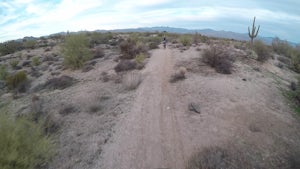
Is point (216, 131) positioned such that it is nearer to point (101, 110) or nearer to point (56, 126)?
point (101, 110)

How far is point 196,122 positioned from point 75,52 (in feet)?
54.5

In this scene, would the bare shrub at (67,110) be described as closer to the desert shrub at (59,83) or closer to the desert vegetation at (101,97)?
the desert vegetation at (101,97)

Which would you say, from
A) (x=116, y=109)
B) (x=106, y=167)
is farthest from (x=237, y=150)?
(x=116, y=109)

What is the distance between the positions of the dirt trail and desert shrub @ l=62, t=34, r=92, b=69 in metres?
10.7

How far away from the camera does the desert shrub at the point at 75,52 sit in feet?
78.2

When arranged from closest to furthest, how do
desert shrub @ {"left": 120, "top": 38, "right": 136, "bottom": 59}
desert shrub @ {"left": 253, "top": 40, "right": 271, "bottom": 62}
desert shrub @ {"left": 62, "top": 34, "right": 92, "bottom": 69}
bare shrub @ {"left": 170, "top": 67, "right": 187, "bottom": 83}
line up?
bare shrub @ {"left": 170, "top": 67, "right": 187, "bottom": 83} < desert shrub @ {"left": 62, "top": 34, "right": 92, "bottom": 69} < desert shrub @ {"left": 120, "top": 38, "right": 136, "bottom": 59} < desert shrub @ {"left": 253, "top": 40, "right": 271, "bottom": 62}

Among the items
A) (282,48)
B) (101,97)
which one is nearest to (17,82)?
(101,97)

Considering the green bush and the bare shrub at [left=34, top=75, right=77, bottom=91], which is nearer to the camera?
the green bush

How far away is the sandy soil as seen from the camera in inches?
371

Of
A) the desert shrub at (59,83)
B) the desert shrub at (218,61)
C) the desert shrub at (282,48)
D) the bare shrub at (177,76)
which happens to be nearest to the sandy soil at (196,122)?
the bare shrub at (177,76)

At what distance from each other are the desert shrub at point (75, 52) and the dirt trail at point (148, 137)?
1073 centimetres

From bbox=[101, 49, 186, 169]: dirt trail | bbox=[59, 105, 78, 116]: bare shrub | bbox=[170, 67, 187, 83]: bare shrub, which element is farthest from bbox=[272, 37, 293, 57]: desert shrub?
bbox=[59, 105, 78, 116]: bare shrub

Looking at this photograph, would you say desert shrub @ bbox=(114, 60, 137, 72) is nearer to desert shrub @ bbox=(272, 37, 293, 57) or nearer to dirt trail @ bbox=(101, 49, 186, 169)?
dirt trail @ bbox=(101, 49, 186, 169)

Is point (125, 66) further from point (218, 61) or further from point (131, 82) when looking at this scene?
point (218, 61)
